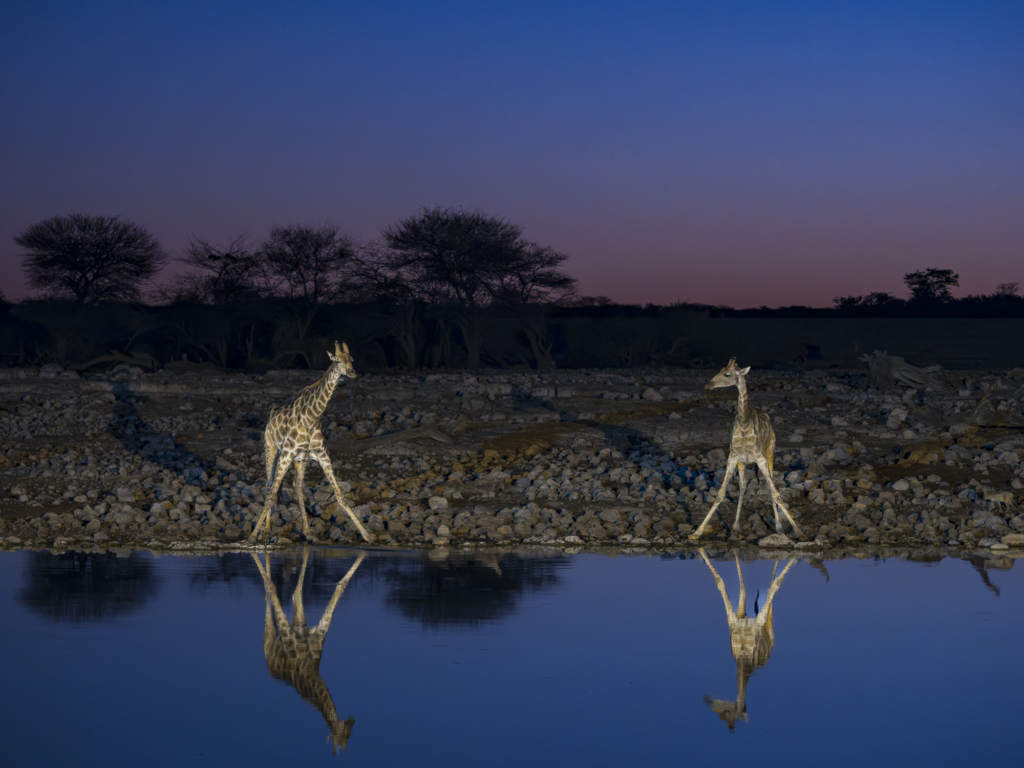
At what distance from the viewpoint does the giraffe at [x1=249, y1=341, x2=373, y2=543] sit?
1117 cm

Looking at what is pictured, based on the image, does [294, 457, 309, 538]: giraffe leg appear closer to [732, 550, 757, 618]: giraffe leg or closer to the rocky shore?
the rocky shore

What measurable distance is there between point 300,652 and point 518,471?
7.52m

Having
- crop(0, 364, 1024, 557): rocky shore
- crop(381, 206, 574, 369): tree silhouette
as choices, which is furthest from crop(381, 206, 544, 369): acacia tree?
crop(0, 364, 1024, 557): rocky shore

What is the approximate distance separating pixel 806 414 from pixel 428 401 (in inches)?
276

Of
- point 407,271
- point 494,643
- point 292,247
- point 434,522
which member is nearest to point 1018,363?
point 407,271

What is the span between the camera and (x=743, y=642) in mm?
7168

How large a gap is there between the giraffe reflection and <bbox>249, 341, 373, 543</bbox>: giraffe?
13.2ft

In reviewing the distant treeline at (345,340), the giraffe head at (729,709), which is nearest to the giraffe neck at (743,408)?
the giraffe head at (729,709)

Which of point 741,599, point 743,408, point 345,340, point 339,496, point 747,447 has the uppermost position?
point 743,408

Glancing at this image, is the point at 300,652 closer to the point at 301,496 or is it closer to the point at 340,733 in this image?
Answer: the point at 340,733

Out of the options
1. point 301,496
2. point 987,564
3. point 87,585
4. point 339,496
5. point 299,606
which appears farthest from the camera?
point 301,496

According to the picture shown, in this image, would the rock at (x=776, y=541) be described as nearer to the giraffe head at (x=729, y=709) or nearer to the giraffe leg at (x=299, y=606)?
the giraffe leg at (x=299, y=606)

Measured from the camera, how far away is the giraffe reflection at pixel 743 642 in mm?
5770

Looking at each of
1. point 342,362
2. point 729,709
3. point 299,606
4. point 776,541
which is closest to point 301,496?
point 342,362
